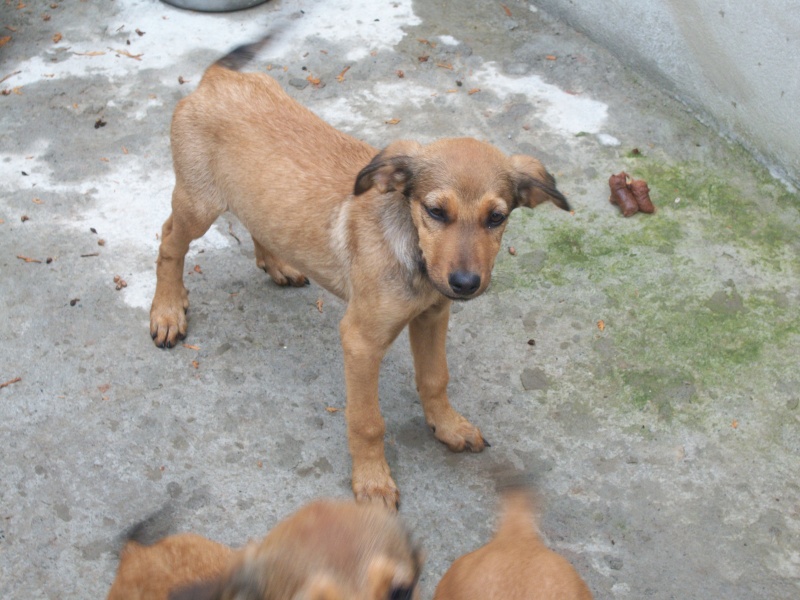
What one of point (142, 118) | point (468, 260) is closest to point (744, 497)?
point (468, 260)

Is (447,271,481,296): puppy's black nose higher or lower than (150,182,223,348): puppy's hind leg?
higher

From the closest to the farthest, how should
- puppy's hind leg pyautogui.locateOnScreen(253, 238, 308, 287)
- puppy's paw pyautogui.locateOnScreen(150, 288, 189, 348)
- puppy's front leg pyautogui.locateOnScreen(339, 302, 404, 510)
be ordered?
puppy's front leg pyautogui.locateOnScreen(339, 302, 404, 510) < puppy's paw pyautogui.locateOnScreen(150, 288, 189, 348) < puppy's hind leg pyautogui.locateOnScreen(253, 238, 308, 287)

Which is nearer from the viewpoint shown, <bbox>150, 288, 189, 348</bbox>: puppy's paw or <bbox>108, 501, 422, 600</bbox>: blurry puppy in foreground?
<bbox>108, 501, 422, 600</bbox>: blurry puppy in foreground

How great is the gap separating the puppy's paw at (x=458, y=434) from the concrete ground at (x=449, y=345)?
0.21 ft

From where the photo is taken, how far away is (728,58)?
7.07 meters

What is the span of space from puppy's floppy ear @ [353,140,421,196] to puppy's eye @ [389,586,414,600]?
6.62 feet

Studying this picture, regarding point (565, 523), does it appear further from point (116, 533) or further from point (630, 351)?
point (116, 533)

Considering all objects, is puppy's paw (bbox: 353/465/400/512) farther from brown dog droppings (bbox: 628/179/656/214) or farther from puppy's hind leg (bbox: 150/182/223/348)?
brown dog droppings (bbox: 628/179/656/214)

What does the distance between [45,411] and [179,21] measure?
15.0 feet

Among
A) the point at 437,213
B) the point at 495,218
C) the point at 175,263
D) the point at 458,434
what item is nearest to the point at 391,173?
the point at 437,213

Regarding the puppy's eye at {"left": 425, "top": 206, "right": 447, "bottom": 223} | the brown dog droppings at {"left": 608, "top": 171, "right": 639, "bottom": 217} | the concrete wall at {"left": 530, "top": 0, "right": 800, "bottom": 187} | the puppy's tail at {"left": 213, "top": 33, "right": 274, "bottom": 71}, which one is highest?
the puppy's eye at {"left": 425, "top": 206, "right": 447, "bottom": 223}

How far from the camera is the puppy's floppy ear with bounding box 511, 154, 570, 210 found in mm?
4355

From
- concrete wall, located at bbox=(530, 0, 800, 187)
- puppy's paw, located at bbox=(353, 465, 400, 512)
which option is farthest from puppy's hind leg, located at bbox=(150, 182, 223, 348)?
concrete wall, located at bbox=(530, 0, 800, 187)

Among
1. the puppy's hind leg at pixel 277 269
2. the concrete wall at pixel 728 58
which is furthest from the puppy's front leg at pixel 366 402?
Result: the concrete wall at pixel 728 58
